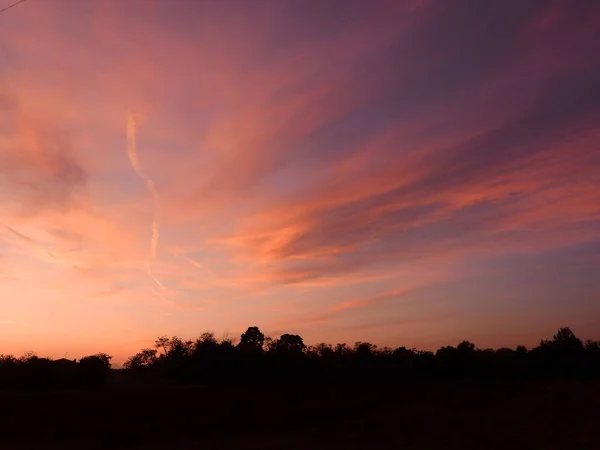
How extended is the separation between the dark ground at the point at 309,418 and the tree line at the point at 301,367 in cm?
2183

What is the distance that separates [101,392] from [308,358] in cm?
3799

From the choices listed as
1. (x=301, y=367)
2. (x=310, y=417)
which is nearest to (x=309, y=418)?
(x=310, y=417)

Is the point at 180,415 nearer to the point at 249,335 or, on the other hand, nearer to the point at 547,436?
the point at 547,436

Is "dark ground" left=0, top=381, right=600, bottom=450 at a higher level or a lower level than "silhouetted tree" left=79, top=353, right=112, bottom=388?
lower

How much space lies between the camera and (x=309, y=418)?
119 ft

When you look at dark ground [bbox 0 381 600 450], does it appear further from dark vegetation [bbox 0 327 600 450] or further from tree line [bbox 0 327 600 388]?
tree line [bbox 0 327 600 388]

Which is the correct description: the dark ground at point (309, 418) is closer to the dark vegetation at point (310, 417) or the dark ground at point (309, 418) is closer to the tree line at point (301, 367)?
the dark vegetation at point (310, 417)

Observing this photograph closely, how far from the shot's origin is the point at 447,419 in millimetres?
32781

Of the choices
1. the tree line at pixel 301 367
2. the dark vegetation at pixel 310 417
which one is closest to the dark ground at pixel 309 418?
the dark vegetation at pixel 310 417

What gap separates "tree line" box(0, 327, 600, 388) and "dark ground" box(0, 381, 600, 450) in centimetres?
2183

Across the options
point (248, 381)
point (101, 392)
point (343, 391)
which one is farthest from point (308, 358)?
point (101, 392)

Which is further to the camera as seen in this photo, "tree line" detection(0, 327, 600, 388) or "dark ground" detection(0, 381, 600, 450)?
"tree line" detection(0, 327, 600, 388)

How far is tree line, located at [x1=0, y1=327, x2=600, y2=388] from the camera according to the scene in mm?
57500

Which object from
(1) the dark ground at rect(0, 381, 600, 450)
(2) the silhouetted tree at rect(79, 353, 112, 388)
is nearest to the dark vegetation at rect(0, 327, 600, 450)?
(1) the dark ground at rect(0, 381, 600, 450)
